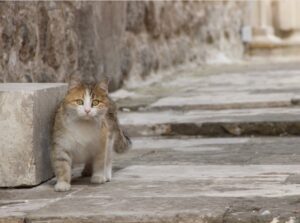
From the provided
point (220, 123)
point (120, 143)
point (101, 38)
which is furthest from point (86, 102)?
point (101, 38)

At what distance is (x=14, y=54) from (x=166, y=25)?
3563mm

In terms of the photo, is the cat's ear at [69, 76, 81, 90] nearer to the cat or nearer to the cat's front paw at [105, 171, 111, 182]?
the cat

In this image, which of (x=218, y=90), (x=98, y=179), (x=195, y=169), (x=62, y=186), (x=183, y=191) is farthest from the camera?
(x=218, y=90)

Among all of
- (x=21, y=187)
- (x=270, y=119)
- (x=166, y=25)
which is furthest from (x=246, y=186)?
(x=166, y=25)

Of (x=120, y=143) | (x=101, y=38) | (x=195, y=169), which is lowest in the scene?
(x=195, y=169)

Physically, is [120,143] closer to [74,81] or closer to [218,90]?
[74,81]

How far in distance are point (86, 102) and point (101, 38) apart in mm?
2757

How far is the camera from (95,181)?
3184 mm

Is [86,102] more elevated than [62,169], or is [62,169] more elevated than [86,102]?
[86,102]

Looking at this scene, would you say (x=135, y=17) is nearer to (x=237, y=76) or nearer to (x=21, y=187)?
(x=237, y=76)

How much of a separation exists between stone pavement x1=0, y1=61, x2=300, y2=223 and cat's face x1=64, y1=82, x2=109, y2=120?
0.89ft

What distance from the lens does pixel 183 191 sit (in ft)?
9.50

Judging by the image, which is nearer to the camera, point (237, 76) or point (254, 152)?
point (254, 152)

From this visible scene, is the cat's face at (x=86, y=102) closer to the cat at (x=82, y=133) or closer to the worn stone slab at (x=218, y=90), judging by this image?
the cat at (x=82, y=133)
